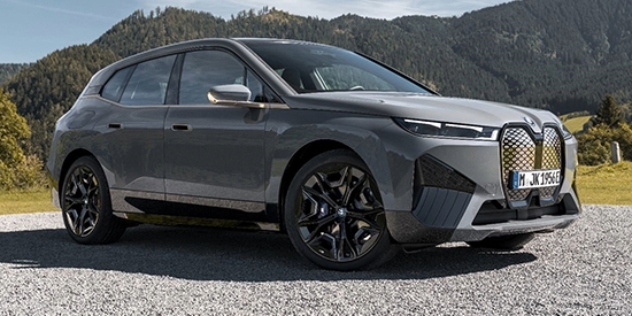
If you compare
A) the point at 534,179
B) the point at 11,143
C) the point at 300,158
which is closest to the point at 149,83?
the point at 300,158

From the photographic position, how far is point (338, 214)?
15.9 ft

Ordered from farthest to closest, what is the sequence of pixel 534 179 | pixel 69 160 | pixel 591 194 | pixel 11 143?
pixel 11 143, pixel 591 194, pixel 69 160, pixel 534 179

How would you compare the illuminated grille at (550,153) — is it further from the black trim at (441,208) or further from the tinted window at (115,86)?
the tinted window at (115,86)

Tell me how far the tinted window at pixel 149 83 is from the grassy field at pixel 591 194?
7.03m

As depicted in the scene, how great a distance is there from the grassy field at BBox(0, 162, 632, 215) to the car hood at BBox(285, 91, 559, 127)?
8.98m

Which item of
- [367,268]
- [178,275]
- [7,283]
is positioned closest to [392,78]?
[367,268]

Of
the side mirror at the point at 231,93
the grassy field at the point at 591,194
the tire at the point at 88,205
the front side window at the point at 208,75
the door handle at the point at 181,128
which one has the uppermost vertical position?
the front side window at the point at 208,75

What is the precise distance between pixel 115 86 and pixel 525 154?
153 inches

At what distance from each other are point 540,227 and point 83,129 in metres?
4.17

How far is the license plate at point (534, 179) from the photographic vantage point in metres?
4.72

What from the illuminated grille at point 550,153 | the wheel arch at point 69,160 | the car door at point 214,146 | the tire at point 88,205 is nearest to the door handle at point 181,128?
the car door at point 214,146

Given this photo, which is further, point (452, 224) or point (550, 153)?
point (550, 153)

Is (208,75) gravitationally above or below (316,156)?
above

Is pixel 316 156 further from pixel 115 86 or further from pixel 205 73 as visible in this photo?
pixel 115 86
